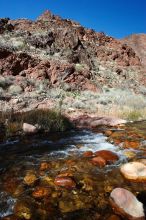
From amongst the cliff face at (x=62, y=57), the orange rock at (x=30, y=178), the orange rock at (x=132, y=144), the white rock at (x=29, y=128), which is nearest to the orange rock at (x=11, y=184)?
the orange rock at (x=30, y=178)

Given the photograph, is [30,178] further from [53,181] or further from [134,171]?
[134,171]

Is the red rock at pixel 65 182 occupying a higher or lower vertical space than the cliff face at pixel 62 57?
lower

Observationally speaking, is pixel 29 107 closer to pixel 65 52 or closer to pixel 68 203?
pixel 68 203

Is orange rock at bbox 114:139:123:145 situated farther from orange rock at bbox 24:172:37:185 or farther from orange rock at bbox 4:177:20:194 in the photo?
orange rock at bbox 4:177:20:194

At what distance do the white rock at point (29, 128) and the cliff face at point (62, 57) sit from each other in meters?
5.20

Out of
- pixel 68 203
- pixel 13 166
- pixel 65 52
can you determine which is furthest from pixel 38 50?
pixel 68 203

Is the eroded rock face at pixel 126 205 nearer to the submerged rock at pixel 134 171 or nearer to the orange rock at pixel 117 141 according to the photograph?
the submerged rock at pixel 134 171

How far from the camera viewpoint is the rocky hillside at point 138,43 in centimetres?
4553

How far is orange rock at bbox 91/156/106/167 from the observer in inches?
226

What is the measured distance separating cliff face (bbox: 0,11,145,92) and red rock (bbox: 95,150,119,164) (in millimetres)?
8187

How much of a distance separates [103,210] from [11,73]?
12.3 metres

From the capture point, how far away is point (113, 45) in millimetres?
26000

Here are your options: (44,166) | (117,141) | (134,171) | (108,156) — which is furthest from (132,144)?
(44,166)

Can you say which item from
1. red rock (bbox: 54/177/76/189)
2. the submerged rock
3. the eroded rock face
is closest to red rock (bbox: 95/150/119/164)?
the submerged rock
